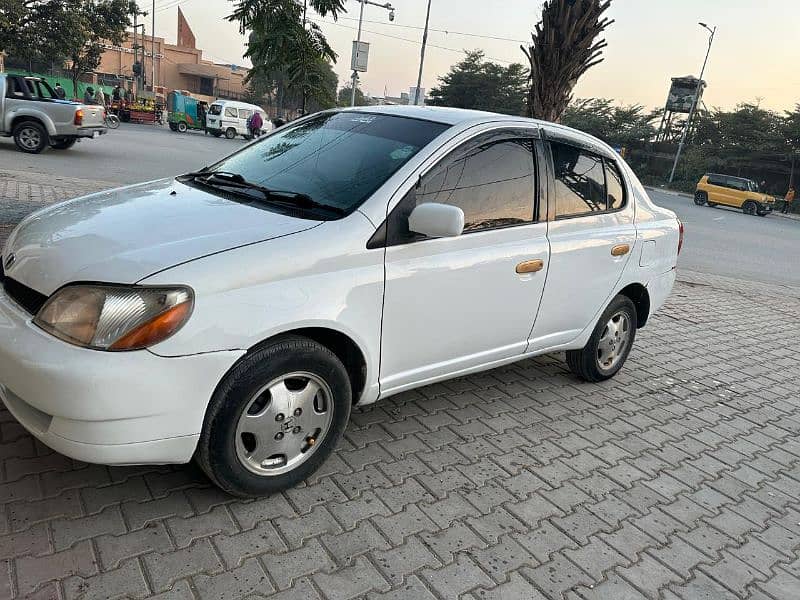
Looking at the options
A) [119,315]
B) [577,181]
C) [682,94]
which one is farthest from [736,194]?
[119,315]

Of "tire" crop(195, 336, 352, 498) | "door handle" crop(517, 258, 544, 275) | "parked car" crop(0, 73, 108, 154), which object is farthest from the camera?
"parked car" crop(0, 73, 108, 154)

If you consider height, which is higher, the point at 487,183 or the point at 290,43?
the point at 290,43

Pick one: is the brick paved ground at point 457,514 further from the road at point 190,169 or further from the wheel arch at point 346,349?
the road at point 190,169

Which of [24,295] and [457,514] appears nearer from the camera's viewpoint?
[24,295]

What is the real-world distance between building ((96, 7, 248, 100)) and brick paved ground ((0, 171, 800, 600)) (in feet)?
Result: 234

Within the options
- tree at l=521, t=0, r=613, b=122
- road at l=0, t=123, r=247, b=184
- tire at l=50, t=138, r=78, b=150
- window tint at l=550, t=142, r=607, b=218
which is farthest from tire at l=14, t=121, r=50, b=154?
window tint at l=550, t=142, r=607, b=218

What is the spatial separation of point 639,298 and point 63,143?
1550 cm

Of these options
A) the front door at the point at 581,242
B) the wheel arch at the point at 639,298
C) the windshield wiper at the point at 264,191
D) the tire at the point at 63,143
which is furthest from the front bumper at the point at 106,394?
the tire at the point at 63,143

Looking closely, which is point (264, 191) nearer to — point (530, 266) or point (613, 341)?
point (530, 266)

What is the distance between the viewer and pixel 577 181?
406 centimetres

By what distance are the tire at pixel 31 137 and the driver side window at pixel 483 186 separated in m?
14.5

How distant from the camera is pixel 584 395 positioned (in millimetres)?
4539

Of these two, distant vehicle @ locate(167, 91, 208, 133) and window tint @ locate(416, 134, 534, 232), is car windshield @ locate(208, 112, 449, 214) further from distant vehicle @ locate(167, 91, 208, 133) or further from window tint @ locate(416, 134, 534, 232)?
distant vehicle @ locate(167, 91, 208, 133)

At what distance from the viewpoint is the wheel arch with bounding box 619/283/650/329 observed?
465cm
